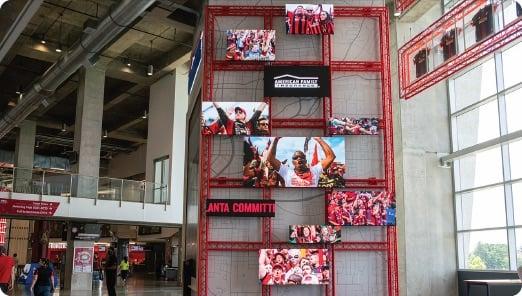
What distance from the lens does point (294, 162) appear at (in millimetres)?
9156

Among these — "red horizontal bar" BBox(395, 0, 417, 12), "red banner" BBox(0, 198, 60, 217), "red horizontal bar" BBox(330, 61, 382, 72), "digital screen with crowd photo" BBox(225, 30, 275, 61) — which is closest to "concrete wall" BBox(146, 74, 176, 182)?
"red banner" BBox(0, 198, 60, 217)

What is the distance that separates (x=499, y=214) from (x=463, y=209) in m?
1.88

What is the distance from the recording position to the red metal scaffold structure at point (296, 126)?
356 inches

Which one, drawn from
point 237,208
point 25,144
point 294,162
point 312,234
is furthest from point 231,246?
point 25,144

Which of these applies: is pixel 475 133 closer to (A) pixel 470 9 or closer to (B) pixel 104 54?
(A) pixel 470 9

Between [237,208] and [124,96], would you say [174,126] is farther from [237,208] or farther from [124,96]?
[237,208]

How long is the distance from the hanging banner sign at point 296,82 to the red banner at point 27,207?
49.5ft

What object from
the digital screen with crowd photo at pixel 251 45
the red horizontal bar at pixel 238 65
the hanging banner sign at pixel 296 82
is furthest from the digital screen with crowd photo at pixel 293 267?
Answer: the digital screen with crowd photo at pixel 251 45

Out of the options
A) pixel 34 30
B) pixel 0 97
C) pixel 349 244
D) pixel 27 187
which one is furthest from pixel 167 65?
pixel 349 244

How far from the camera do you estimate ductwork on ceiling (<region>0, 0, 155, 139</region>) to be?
45.9ft

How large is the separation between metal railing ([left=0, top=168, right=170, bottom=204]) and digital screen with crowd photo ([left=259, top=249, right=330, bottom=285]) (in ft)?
51.6

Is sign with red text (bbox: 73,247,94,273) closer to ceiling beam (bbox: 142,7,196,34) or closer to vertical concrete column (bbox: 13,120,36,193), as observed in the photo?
vertical concrete column (bbox: 13,120,36,193)

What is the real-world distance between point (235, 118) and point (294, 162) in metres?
1.26

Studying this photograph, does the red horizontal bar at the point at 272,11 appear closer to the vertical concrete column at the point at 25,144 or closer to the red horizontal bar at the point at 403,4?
the red horizontal bar at the point at 403,4
